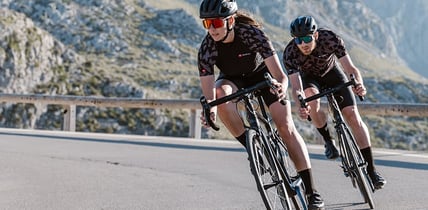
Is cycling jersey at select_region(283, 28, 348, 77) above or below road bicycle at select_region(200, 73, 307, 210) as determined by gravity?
above

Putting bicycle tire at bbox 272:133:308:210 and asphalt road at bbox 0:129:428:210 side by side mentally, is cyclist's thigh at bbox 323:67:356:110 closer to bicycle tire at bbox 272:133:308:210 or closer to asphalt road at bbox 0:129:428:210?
asphalt road at bbox 0:129:428:210

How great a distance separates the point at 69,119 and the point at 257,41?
41.3 feet

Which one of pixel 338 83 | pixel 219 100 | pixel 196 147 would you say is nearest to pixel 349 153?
pixel 338 83

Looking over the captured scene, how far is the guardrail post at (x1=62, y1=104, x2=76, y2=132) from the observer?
16625mm

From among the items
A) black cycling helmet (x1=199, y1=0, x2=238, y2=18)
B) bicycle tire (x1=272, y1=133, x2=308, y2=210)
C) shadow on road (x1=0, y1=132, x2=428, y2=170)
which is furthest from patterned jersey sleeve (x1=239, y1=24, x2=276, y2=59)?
shadow on road (x1=0, y1=132, x2=428, y2=170)

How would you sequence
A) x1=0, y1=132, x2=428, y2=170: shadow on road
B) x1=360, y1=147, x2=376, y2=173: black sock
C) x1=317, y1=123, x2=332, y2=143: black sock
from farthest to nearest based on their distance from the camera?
x1=0, y1=132, x2=428, y2=170: shadow on road → x1=317, y1=123, x2=332, y2=143: black sock → x1=360, y1=147, x2=376, y2=173: black sock

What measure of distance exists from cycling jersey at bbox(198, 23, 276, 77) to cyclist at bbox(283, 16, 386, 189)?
2.82 feet

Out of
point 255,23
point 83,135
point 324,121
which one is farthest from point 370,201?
point 83,135

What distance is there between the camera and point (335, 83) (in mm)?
6629

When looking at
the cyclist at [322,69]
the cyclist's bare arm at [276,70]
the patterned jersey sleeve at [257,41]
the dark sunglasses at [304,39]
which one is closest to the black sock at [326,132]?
the cyclist at [322,69]

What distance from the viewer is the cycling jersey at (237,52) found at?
16.0 ft

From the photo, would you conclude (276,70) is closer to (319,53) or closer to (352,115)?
(319,53)

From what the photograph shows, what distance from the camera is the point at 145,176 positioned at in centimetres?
829

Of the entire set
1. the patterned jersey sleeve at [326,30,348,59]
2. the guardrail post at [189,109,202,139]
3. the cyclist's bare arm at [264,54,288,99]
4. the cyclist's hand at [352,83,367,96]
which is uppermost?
the patterned jersey sleeve at [326,30,348,59]
